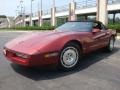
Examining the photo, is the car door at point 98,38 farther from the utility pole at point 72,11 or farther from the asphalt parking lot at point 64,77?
the utility pole at point 72,11

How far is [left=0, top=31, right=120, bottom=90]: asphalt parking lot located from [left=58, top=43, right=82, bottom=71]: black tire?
5.8 inches

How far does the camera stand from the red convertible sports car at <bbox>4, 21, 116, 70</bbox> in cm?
513

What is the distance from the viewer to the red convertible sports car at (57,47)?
16.8 feet

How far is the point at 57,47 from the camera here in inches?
213

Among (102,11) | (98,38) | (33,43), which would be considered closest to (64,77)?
(33,43)

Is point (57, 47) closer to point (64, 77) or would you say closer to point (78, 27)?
point (64, 77)

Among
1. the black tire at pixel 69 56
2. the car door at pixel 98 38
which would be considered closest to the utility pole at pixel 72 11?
the car door at pixel 98 38

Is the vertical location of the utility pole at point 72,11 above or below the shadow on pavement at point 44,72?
above

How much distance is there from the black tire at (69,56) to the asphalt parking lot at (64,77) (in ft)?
0.48

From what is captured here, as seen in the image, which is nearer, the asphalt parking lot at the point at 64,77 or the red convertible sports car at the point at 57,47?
the asphalt parking lot at the point at 64,77

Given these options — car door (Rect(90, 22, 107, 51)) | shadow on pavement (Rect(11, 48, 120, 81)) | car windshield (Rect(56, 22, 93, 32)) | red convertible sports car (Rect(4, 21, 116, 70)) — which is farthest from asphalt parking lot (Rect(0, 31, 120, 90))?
car windshield (Rect(56, 22, 93, 32))

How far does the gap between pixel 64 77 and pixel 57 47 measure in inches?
27.9

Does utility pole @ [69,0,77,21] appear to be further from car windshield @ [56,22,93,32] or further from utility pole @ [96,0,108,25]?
car windshield @ [56,22,93,32]

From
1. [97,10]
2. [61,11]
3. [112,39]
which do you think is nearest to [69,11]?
[61,11]
